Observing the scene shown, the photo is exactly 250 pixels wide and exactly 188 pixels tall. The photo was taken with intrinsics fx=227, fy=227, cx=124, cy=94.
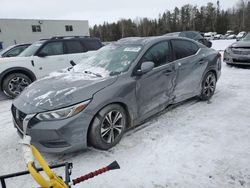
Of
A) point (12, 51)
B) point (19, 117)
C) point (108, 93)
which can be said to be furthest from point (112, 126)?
point (12, 51)

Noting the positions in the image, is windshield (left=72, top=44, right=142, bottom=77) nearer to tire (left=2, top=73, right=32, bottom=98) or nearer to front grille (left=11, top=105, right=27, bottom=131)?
front grille (left=11, top=105, right=27, bottom=131)

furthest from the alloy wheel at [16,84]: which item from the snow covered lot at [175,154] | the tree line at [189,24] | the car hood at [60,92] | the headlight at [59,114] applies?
the tree line at [189,24]

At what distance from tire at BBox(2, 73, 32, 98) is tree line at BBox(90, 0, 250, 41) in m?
60.2

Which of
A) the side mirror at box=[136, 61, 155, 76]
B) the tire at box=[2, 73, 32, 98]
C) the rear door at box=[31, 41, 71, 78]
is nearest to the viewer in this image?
the side mirror at box=[136, 61, 155, 76]

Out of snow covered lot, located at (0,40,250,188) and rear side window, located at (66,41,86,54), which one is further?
rear side window, located at (66,41,86,54)

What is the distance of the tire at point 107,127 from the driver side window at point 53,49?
15.0 ft

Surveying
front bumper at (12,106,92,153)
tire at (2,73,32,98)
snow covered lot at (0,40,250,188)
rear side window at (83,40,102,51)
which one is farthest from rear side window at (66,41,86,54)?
front bumper at (12,106,92,153)

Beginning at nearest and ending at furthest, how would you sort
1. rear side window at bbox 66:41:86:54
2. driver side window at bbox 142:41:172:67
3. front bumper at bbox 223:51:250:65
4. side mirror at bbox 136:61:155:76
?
1. side mirror at bbox 136:61:155:76
2. driver side window at bbox 142:41:172:67
3. rear side window at bbox 66:41:86:54
4. front bumper at bbox 223:51:250:65

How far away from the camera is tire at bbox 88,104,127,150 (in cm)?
304

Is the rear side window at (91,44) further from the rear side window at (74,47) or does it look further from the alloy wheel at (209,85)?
the alloy wheel at (209,85)

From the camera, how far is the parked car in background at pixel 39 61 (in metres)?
6.37

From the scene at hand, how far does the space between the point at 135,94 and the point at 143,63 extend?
0.52 m

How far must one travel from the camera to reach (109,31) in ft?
220

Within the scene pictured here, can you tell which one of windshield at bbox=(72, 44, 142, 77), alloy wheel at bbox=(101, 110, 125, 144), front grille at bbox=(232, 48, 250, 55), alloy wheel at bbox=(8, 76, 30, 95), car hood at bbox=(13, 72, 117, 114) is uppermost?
windshield at bbox=(72, 44, 142, 77)
